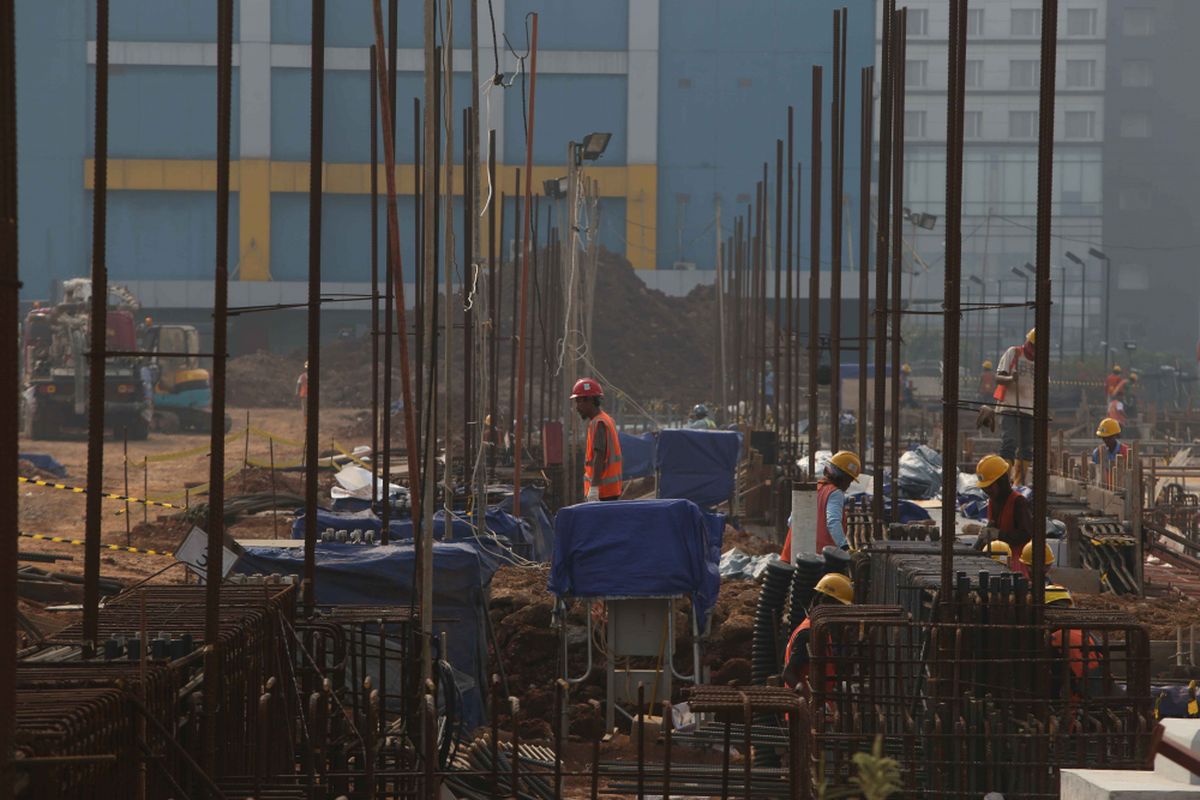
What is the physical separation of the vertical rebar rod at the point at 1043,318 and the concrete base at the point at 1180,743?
9.99ft

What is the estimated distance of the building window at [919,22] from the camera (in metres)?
80.7

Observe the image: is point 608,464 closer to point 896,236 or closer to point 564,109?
point 896,236

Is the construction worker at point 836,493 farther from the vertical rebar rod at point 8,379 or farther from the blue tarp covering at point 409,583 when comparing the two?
the vertical rebar rod at point 8,379

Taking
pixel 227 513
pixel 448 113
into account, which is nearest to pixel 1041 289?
pixel 448 113

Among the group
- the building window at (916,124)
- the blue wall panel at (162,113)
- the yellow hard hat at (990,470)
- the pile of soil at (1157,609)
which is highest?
the building window at (916,124)

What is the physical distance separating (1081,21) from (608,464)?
74164mm

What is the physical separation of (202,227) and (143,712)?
51.5 meters

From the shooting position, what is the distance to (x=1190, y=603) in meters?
16.0

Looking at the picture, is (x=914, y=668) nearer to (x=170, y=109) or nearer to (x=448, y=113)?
(x=448, y=113)

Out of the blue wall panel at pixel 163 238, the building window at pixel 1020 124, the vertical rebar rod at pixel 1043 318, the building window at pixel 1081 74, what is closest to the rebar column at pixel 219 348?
the vertical rebar rod at pixel 1043 318

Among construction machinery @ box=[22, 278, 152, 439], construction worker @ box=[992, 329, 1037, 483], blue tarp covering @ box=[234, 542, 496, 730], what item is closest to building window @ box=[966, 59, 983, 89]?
construction machinery @ box=[22, 278, 152, 439]

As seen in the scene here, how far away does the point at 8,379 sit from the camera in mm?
3725

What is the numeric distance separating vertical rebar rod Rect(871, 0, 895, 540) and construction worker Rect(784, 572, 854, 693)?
327 cm

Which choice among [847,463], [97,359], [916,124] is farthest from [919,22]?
[97,359]
